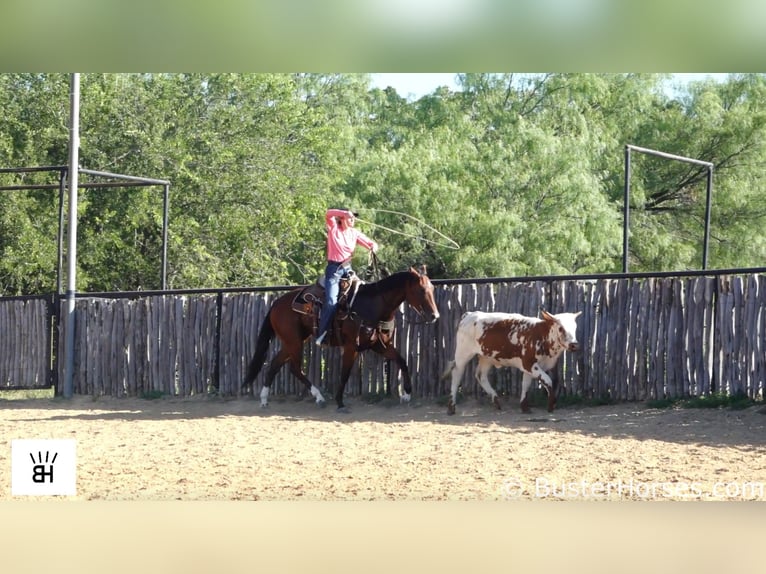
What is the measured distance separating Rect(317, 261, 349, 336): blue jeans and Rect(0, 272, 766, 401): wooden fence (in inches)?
36.0

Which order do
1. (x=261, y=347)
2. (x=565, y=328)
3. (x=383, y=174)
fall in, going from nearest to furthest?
(x=565, y=328) < (x=261, y=347) < (x=383, y=174)

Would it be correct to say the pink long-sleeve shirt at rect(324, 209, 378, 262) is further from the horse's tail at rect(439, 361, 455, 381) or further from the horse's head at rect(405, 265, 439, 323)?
the horse's tail at rect(439, 361, 455, 381)

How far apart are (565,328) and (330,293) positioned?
107 inches

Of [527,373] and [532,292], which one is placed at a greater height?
[532,292]

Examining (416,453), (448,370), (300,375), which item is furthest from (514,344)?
(300,375)

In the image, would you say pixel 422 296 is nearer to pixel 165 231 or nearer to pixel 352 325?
pixel 352 325

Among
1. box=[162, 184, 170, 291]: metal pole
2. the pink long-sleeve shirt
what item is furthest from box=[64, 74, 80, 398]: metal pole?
the pink long-sleeve shirt

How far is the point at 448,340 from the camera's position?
12695mm

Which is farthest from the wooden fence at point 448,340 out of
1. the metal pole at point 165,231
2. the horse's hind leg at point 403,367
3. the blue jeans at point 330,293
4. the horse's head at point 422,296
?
the metal pole at point 165,231

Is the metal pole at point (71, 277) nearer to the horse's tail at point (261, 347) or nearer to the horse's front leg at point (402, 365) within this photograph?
the horse's tail at point (261, 347)
